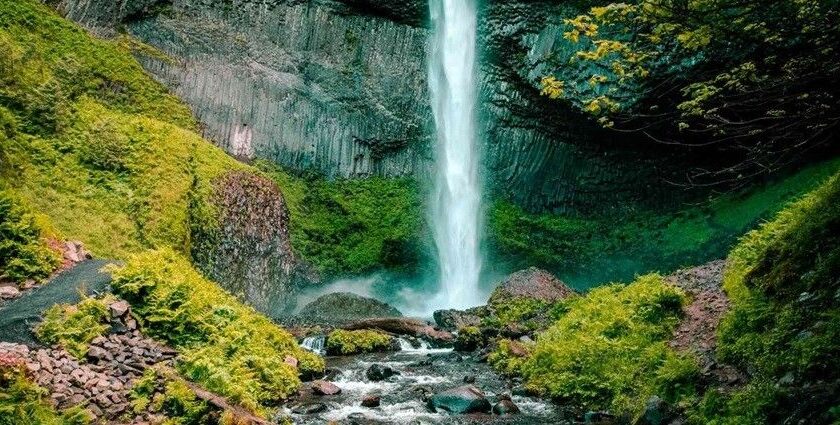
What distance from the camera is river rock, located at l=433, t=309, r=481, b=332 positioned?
15758 millimetres

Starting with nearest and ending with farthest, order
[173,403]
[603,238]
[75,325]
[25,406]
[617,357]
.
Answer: [25,406]
[173,403]
[75,325]
[617,357]
[603,238]

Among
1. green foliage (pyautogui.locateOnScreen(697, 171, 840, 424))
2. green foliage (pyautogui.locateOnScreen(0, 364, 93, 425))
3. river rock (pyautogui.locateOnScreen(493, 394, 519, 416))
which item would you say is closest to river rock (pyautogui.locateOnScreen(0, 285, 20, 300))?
green foliage (pyautogui.locateOnScreen(0, 364, 93, 425))

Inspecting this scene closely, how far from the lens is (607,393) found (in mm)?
7953

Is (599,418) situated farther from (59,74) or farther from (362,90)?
(362,90)

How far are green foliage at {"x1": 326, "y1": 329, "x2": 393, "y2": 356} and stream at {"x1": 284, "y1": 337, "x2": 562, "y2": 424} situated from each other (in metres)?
0.41

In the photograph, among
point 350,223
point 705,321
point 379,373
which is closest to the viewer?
point 705,321

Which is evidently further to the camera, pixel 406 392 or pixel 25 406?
pixel 406 392

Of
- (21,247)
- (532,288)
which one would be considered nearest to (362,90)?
(532,288)

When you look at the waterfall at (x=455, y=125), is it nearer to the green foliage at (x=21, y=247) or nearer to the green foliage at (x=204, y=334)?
the green foliage at (x=204, y=334)

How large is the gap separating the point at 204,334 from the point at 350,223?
18.2 metres

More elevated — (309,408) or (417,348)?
(417,348)

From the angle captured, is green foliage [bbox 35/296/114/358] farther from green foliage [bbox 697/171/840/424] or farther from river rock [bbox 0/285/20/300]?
green foliage [bbox 697/171/840/424]

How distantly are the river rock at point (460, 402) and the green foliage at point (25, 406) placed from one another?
410 centimetres

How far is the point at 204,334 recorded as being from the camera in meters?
8.49
